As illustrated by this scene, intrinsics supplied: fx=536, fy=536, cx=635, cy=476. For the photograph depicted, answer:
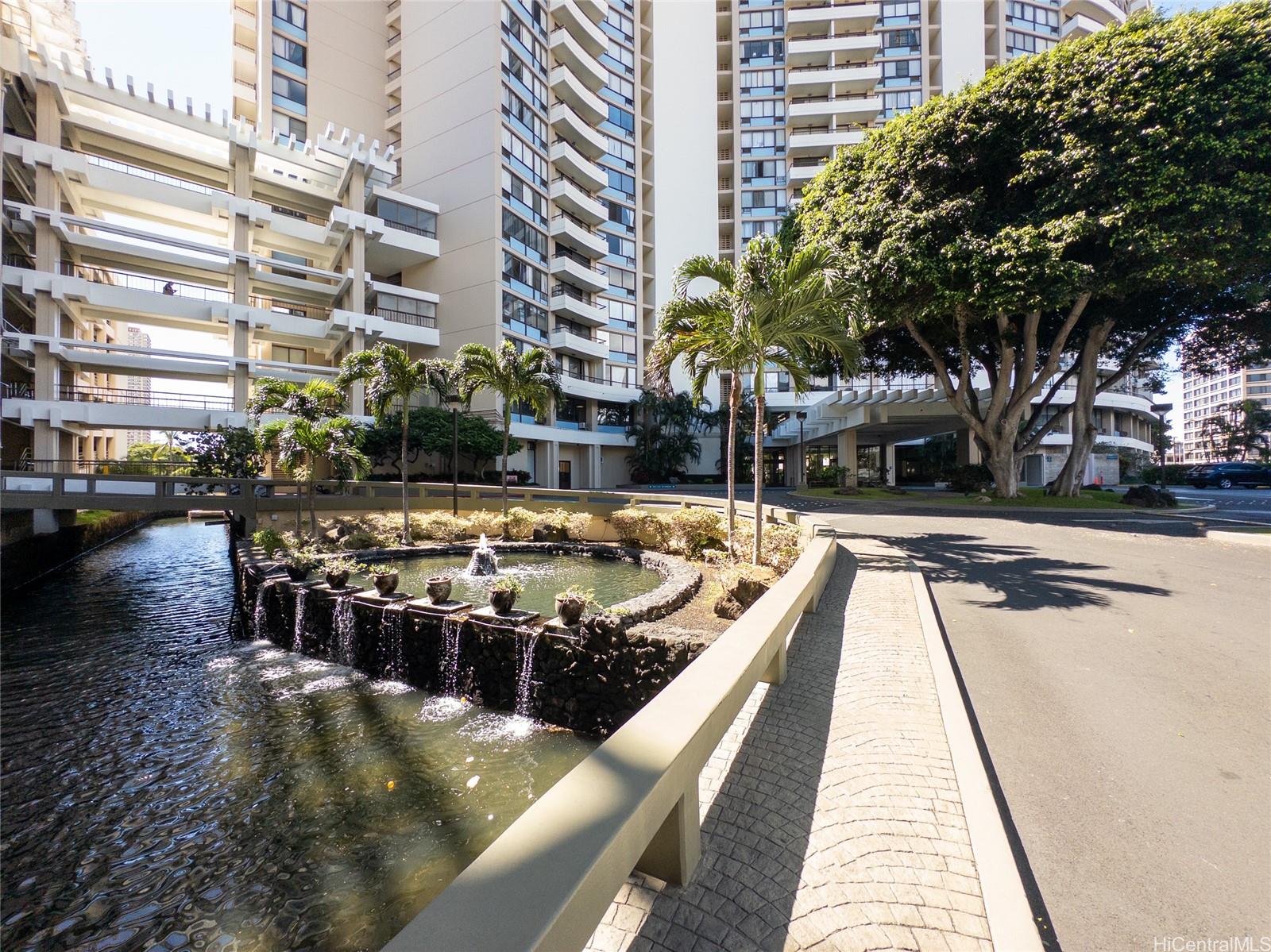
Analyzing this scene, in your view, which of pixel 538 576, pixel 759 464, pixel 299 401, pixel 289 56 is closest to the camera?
pixel 759 464

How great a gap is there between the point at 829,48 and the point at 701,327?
2071 inches

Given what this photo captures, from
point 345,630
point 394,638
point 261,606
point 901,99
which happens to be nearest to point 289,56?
point 261,606

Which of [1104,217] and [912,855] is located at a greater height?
[1104,217]

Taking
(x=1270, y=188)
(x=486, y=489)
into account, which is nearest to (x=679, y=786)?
(x=486, y=489)

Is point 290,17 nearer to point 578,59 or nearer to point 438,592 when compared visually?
point 578,59

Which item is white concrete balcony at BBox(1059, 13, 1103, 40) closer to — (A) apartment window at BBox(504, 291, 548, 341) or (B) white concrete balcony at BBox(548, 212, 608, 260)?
(B) white concrete balcony at BBox(548, 212, 608, 260)

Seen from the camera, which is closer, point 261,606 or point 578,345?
point 261,606

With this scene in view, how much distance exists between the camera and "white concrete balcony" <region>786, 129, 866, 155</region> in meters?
47.7

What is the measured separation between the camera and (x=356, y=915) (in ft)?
14.4

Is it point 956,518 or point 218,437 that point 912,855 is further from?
point 218,437

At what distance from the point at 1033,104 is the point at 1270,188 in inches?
295

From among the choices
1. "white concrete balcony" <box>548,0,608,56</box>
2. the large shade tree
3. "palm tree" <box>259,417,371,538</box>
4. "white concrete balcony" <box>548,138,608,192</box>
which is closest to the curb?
the large shade tree

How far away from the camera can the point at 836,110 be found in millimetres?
47469

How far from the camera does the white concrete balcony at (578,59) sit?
40.2 m
